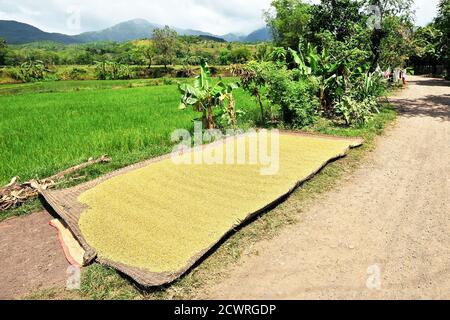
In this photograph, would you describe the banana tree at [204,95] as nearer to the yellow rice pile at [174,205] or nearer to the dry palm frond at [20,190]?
the yellow rice pile at [174,205]

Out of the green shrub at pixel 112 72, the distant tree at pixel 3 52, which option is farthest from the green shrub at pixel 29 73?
the distant tree at pixel 3 52

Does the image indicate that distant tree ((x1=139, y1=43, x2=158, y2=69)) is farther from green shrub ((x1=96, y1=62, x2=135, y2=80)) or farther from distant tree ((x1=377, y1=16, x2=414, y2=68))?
distant tree ((x1=377, y1=16, x2=414, y2=68))

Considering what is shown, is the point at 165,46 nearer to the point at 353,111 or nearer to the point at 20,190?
the point at 353,111

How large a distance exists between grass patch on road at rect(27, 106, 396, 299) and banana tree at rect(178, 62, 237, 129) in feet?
11.2

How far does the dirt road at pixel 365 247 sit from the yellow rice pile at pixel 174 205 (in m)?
0.51

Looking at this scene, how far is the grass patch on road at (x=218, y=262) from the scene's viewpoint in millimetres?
3043

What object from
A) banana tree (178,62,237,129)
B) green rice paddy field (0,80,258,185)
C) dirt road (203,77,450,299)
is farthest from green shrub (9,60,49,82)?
dirt road (203,77,450,299)

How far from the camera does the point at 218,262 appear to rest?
3420mm

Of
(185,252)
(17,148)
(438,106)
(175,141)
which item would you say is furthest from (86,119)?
(438,106)

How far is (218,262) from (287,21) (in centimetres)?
3871

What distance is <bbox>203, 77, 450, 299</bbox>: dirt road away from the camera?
3.02m

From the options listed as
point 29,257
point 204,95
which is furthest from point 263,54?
point 29,257
